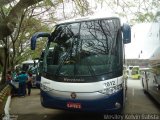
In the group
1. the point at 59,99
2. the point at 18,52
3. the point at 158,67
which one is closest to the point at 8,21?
the point at 59,99

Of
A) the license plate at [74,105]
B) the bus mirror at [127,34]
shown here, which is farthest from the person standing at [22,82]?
the bus mirror at [127,34]

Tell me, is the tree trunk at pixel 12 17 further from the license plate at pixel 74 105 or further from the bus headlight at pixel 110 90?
the bus headlight at pixel 110 90

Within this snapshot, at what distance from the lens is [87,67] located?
8742 mm

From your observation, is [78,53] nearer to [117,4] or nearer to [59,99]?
[59,99]

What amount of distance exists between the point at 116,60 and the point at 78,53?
3.84 feet

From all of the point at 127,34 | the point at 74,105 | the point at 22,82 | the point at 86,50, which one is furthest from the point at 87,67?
the point at 22,82

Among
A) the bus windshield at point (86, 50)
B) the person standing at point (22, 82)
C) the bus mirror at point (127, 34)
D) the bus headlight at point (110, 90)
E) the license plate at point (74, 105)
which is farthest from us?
the person standing at point (22, 82)

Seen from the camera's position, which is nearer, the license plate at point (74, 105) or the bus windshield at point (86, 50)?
the license plate at point (74, 105)

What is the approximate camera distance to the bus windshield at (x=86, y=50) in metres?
8.77

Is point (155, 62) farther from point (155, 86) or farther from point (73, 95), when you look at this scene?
point (73, 95)

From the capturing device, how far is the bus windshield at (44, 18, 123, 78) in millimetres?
8773

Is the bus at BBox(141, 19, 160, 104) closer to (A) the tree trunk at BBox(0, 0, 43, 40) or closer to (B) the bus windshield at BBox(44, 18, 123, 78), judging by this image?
(B) the bus windshield at BBox(44, 18, 123, 78)

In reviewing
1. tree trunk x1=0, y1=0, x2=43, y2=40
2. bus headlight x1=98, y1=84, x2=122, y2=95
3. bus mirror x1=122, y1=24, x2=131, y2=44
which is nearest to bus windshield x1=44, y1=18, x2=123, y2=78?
bus mirror x1=122, y1=24, x2=131, y2=44

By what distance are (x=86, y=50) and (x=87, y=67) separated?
0.61 metres
